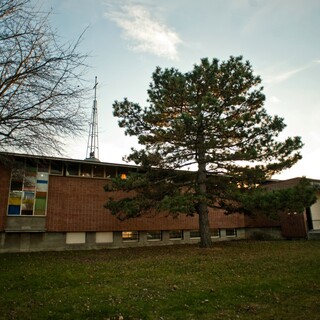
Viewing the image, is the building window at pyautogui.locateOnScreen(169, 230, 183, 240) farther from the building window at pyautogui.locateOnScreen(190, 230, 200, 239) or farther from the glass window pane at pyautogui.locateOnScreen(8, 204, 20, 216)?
the glass window pane at pyautogui.locateOnScreen(8, 204, 20, 216)

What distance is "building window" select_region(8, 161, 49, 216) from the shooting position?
19359 millimetres

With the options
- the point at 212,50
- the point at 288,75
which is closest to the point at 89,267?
the point at 212,50

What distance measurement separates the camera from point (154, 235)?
2425 cm

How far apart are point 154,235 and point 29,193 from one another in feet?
35.1

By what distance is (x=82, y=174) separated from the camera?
22.0m

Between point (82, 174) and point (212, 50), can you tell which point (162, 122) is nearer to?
point (212, 50)

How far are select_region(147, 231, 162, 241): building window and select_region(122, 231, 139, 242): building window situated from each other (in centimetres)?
113

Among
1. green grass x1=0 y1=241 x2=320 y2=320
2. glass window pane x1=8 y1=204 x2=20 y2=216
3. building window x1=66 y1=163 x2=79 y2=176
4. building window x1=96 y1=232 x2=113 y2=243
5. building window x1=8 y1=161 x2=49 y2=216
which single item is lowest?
green grass x1=0 y1=241 x2=320 y2=320

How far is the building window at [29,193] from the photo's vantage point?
1936 centimetres

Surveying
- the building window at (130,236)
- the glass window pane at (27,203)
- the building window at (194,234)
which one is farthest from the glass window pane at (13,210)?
the building window at (194,234)

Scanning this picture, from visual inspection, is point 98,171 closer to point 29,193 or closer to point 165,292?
point 29,193

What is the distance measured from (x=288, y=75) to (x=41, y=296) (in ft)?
55.2

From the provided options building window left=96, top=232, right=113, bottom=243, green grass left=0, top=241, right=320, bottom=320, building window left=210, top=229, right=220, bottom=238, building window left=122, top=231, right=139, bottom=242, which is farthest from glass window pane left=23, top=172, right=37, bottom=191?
building window left=210, top=229, right=220, bottom=238

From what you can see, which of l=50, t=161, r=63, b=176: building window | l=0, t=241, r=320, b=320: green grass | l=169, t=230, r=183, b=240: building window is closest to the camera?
l=0, t=241, r=320, b=320: green grass
